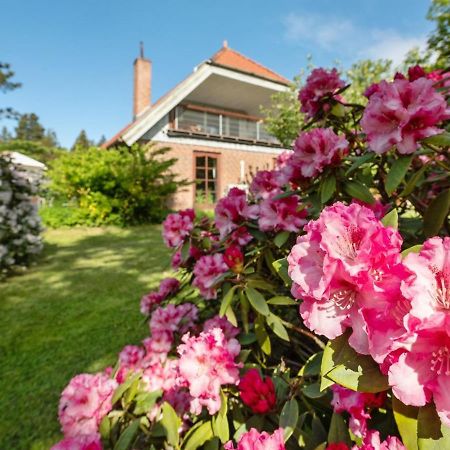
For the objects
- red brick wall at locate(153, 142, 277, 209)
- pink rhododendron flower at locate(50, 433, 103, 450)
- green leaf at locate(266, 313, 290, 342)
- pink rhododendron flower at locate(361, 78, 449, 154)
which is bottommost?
pink rhododendron flower at locate(50, 433, 103, 450)

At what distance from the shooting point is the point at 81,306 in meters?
3.56

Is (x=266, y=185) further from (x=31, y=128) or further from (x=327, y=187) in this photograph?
(x=31, y=128)

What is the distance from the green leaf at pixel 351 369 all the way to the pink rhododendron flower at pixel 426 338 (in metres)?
0.06

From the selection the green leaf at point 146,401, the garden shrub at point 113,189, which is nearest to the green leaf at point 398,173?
the green leaf at point 146,401

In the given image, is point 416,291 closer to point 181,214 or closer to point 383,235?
point 383,235

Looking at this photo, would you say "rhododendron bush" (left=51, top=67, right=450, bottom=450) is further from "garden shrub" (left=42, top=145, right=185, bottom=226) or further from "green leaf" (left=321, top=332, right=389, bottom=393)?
"garden shrub" (left=42, top=145, right=185, bottom=226)

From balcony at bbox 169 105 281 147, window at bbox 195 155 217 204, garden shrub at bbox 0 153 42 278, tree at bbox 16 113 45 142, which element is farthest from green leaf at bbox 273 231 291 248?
tree at bbox 16 113 45 142

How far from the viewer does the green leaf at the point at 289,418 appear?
3.02ft

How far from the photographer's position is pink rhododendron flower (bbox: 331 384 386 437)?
31.8 inches

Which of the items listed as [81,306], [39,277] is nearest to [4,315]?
[81,306]

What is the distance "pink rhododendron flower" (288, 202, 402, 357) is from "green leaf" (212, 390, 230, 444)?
646mm

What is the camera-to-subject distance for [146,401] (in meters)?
1.32

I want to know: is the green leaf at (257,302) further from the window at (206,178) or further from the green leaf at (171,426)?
the window at (206,178)

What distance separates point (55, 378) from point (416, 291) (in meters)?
2.44
